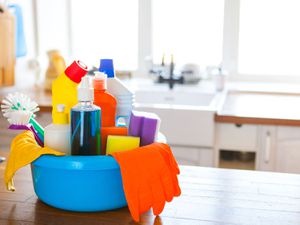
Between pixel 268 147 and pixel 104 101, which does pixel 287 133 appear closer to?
pixel 268 147

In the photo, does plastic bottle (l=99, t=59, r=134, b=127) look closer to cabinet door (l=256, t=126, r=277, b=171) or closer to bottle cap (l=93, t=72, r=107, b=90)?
bottle cap (l=93, t=72, r=107, b=90)

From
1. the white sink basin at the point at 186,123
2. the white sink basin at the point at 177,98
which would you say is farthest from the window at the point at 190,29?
the white sink basin at the point at 186,123

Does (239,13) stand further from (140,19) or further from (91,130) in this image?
(91,130)

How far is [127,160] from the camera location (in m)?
0.87

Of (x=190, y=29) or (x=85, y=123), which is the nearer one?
(x=85, y=123)

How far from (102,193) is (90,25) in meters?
2.40

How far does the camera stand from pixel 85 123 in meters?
0.89

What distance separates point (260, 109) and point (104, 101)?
4.58 feet

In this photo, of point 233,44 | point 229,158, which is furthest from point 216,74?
point 229,158

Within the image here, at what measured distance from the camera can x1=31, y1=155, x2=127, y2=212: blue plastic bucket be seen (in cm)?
87

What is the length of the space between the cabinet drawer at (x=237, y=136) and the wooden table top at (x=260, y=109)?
0.14 ft

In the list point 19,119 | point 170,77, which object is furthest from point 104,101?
point 170,77

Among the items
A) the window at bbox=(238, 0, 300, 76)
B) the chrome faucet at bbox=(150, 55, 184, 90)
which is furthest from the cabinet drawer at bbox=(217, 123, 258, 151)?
the window at bbox=(238, 0, 300, 76)

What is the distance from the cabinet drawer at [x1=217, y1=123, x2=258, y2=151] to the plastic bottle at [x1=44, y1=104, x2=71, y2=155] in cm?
130
